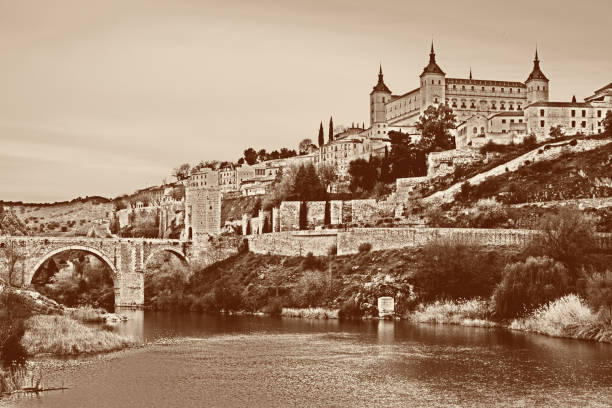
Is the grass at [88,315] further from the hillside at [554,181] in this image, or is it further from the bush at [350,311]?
the hillside at [554,181]

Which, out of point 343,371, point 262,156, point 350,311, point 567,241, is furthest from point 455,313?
point 262,156

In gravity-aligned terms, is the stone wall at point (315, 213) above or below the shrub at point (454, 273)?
above

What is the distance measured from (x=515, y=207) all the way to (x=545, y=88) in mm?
48015

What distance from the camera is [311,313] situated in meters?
59.3

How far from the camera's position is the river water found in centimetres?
2966

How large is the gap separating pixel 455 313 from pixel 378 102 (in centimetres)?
7730

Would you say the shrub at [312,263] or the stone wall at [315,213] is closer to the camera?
the shrub at [312,263]

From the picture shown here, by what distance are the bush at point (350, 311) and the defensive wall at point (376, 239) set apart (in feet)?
21.3

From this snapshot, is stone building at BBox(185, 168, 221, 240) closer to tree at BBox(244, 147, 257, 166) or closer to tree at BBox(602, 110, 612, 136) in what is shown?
tree at BBox(602, 110, 612, 136)

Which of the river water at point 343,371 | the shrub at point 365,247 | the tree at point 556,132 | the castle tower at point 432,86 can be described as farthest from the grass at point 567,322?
the castle tower at point 432,86

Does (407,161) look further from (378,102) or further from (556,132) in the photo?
(378,102)

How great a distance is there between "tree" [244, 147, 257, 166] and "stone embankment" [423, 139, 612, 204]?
8554 cm

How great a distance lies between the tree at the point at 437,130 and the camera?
92812 mm

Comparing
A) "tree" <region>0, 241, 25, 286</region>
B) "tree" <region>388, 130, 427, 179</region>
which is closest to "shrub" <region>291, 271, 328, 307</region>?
"tree" <region>0, 241, 25, 286</region>
